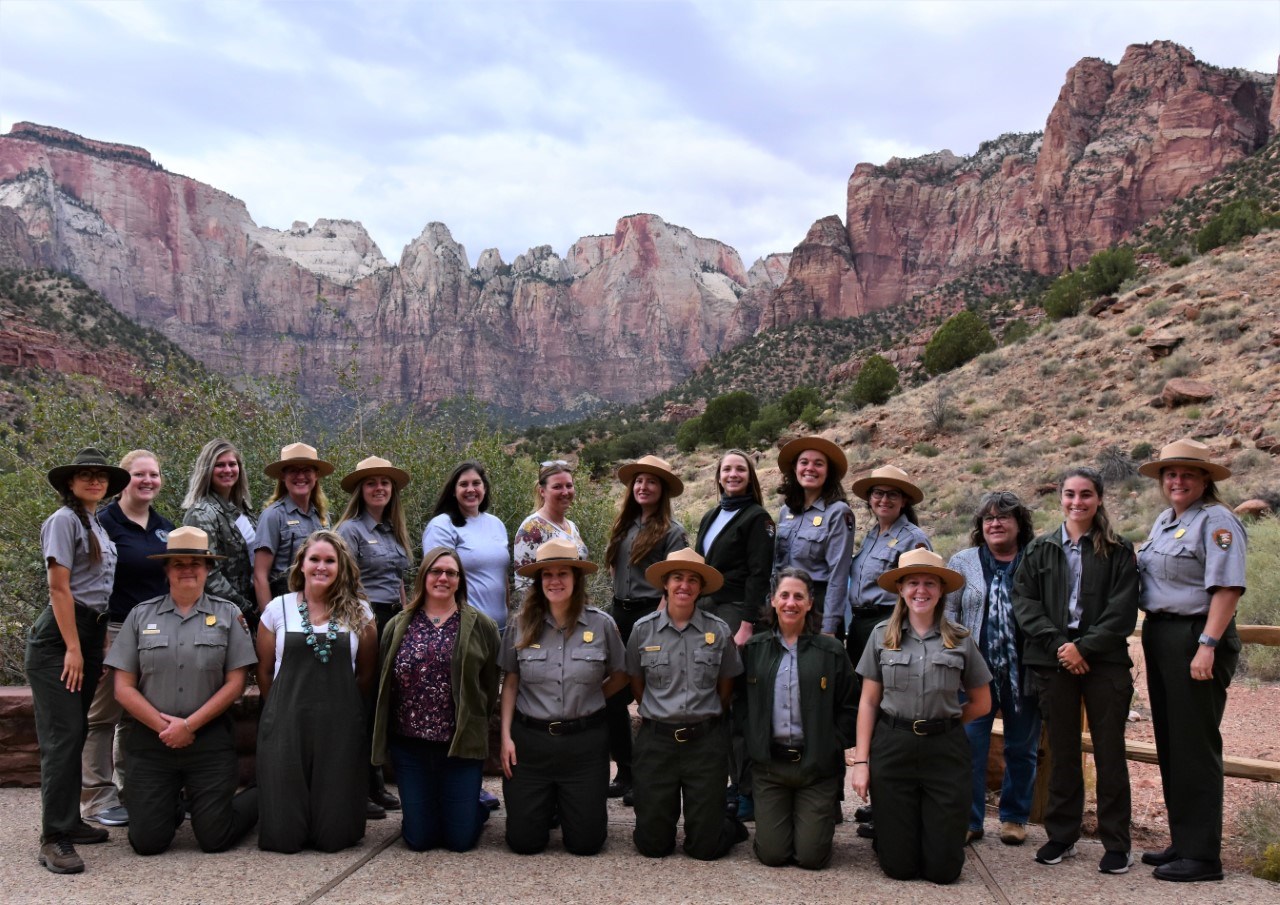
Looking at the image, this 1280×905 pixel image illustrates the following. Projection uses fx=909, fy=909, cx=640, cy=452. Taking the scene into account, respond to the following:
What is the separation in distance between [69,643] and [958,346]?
39061 millimetres

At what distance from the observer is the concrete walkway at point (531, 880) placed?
13.8 ft

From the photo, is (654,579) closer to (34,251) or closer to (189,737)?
(189,737)

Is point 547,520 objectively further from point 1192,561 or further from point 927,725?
point 1192,561

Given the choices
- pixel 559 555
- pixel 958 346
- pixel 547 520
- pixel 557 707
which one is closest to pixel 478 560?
pixel 547 520

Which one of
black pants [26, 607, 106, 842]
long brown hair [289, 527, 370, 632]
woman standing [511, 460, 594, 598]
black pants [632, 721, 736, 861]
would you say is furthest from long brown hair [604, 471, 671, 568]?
black pants [26, 607, 106, 842]

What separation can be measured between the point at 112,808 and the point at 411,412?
645 cm

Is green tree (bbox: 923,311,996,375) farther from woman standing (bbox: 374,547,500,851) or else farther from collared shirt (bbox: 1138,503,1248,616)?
woman standing (bbox: 374,547,500,851)

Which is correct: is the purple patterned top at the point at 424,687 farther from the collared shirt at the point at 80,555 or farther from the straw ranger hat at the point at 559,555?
the collared shirt at the point at 80,555

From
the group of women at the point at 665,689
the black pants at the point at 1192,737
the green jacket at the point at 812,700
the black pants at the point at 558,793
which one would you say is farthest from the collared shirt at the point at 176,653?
the black pants at the point at 1192,737

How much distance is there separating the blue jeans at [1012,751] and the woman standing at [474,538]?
2.83 metres

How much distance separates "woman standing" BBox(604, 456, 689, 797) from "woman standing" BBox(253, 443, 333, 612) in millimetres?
1935

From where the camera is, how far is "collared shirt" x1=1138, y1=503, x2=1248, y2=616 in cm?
454

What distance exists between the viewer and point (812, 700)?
4.80 meters

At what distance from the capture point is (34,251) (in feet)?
383
